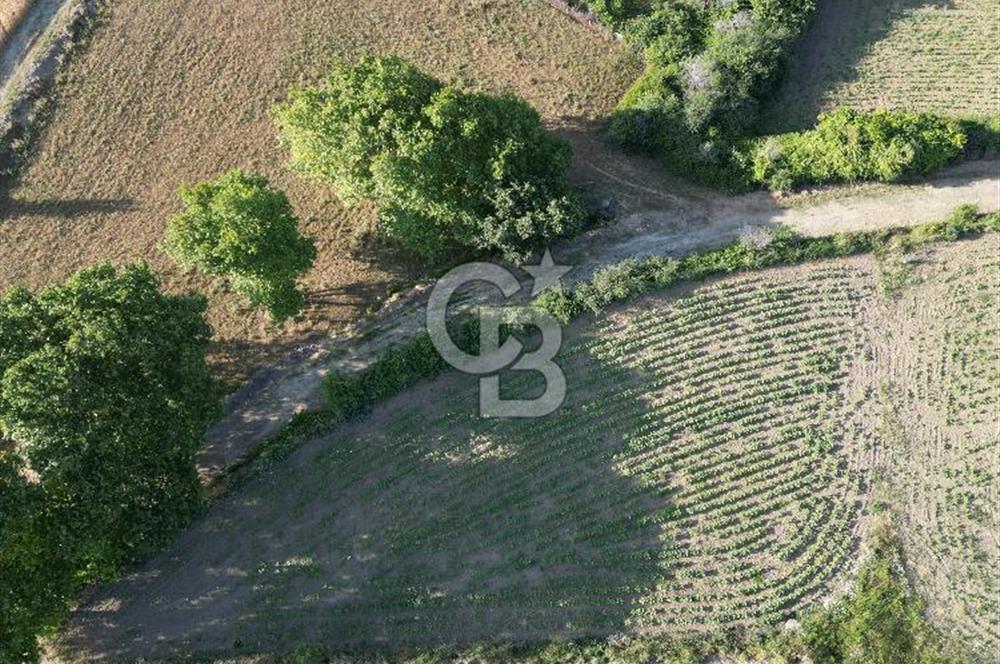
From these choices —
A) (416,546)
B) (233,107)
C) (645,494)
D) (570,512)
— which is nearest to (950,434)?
(645,494)

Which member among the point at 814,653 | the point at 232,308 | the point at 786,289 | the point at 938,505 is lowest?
the point at 814,653

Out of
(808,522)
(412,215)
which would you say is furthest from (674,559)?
(412,215)

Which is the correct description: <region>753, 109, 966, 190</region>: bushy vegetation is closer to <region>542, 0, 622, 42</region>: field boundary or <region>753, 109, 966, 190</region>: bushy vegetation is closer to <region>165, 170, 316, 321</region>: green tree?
<region>542, 0, 622, 42</region>: field boundary

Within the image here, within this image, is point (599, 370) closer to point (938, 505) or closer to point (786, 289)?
point (786, 289)

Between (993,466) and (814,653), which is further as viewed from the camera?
(993,466)

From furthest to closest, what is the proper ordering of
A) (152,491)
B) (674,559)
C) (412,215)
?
1. (412,215)
2. (674,559)
3. (152,491)

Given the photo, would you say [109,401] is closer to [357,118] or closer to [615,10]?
[357,118]

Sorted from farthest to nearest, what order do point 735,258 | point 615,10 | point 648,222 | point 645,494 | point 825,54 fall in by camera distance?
point 825,54 → point 615,10 → point 648,222 → point 735,258 → point 645,494

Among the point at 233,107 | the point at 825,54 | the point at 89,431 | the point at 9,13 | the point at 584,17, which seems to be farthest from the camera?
the point at 584,17
